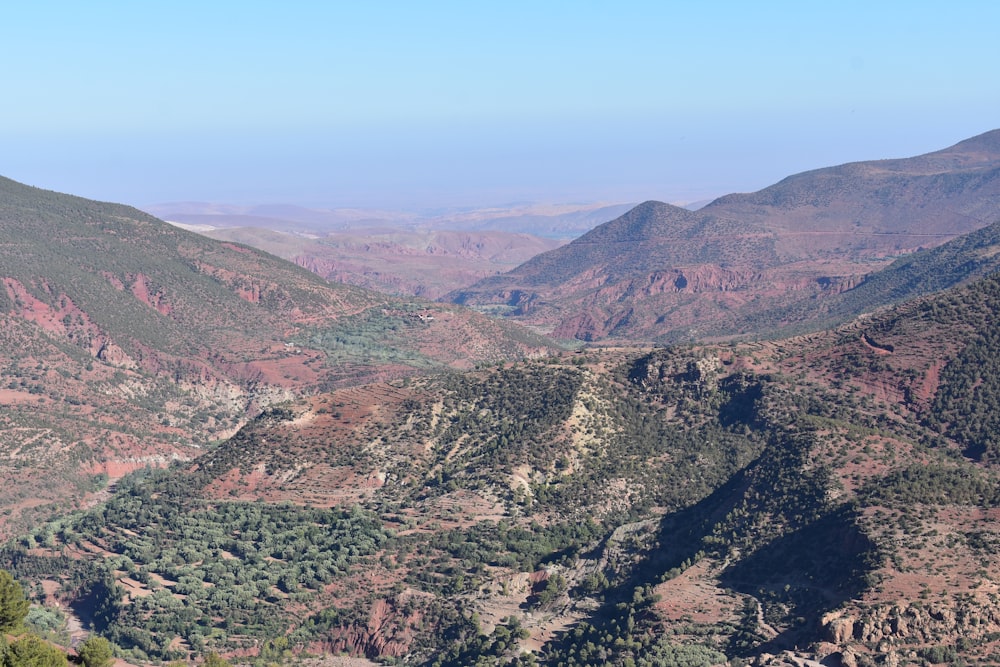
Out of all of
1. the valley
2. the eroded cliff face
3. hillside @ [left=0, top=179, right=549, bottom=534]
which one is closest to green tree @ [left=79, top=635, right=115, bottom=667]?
the valley

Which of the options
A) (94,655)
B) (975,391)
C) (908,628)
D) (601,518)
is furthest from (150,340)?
(908,628)

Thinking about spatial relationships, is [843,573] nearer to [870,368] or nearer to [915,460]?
[915,460]

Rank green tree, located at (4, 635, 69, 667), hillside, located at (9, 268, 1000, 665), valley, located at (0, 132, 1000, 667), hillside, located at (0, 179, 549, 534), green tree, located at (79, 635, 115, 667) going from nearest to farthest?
1. green tree, located at (4, 635, 69, 667)
2. green tree, located at (79, 635, 115, 667)
3. hillside, located at (9, 268, 1000, 665)
4. valley, located at (0, 132, 1000, 667)
5. hillside, located at (0, 179, 549, 534)

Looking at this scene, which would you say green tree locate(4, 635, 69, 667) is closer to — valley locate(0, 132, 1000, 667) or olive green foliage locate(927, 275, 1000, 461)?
valley locate(0, 132, 1000, 667)

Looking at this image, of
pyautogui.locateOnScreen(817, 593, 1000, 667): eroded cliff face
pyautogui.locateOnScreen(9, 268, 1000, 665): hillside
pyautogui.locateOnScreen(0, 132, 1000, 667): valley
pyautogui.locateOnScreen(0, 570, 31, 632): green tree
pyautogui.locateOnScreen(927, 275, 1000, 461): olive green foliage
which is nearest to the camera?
pyautogui.locateOnScreen(0, 570, 31, 632): green tree

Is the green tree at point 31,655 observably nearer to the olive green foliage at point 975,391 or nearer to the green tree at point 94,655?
the green tree at point 94,655

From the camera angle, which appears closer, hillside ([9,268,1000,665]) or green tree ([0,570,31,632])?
green tree ([0,570,31,632])

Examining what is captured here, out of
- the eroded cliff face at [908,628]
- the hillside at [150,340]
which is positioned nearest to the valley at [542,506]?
the eroded cliff face at [908,628]
